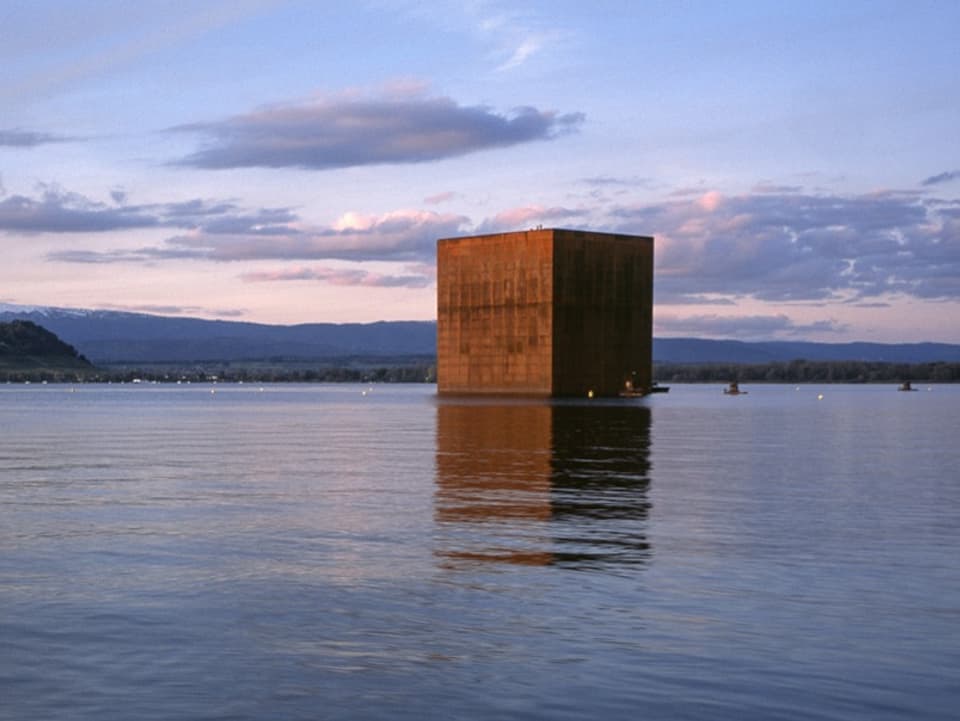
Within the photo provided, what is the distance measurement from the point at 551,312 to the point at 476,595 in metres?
156

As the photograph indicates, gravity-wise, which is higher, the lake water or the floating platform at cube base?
the floating platform at cube base

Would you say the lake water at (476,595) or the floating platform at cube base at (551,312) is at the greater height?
the floating platform at cube base at (551,312)

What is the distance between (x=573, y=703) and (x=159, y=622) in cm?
597

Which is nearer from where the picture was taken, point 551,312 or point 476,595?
point 476,595

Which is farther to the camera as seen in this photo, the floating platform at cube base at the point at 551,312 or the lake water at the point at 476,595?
the floating platform at cube base at the point at 551,312

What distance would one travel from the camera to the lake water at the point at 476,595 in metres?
12.7

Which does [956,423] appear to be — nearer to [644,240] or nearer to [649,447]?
[649,447]

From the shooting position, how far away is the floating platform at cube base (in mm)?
173625

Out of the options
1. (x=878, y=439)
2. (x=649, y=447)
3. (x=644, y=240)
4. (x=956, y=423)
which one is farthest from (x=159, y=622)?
(x=644, y=240)

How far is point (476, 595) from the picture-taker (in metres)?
18.0

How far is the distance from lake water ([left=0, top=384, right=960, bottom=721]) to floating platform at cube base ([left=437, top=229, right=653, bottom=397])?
438 ft

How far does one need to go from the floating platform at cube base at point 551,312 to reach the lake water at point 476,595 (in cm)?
13364

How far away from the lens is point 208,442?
6009 centimetres

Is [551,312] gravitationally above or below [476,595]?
above
